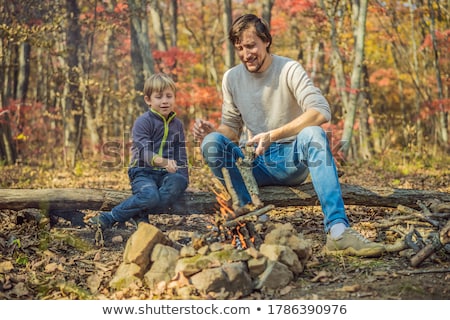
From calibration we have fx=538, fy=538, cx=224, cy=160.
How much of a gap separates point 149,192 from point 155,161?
0.25m

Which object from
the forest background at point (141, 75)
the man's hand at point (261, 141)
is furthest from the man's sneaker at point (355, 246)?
the forest background at point (141, 75)

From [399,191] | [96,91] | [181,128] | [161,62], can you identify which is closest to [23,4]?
[161,62]

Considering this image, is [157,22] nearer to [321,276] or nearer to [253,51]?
Answer: [253,51]

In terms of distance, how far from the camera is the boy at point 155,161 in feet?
13.1

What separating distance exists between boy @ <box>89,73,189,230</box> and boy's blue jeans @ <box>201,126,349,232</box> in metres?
0.45

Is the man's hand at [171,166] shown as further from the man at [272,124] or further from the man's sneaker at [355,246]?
the man's sneaker at [355,246]

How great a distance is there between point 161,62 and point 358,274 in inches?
424

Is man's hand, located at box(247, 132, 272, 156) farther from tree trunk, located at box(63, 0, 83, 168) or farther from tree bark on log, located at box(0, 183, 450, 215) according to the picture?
tree trunk, located at box(63, 0, 83, 168)

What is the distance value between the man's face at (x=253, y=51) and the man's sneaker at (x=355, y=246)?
52.8 inches

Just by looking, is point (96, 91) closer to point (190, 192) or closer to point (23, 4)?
point (23, 4)

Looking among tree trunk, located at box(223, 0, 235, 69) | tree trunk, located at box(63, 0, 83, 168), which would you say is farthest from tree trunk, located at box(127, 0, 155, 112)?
tree trunk, located at box(223, 0, 235, 69)

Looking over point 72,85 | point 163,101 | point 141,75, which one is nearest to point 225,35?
point 141,75

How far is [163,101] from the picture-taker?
4.29 meters

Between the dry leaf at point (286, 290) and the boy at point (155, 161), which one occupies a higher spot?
the boy at point (155, 161)
